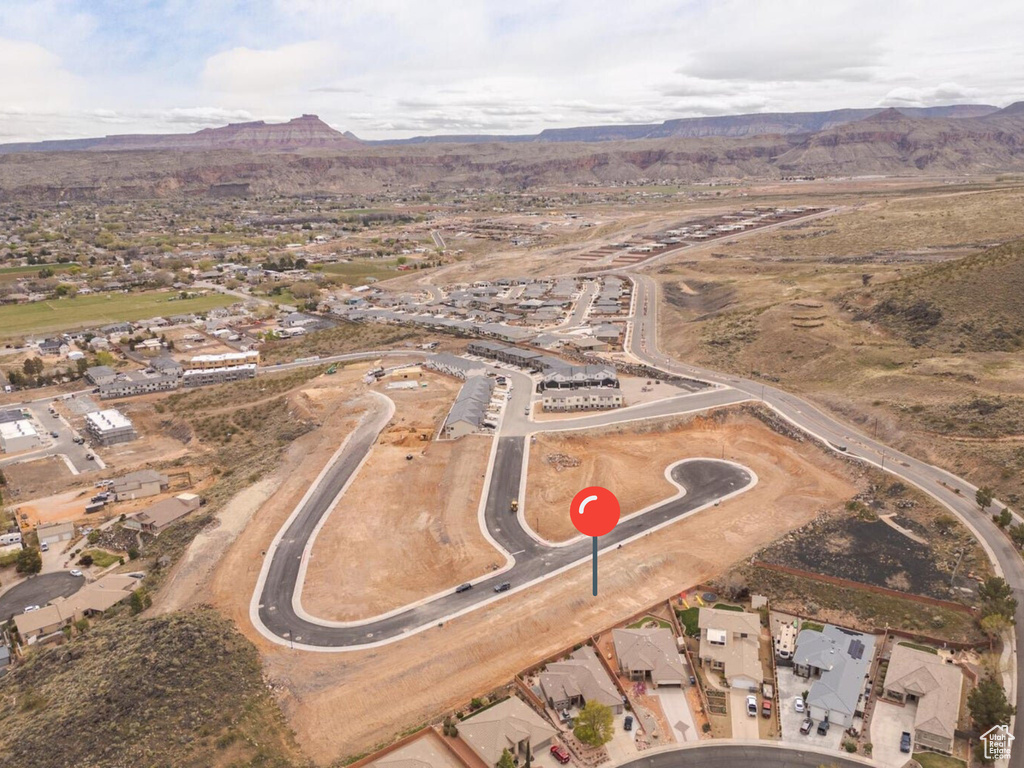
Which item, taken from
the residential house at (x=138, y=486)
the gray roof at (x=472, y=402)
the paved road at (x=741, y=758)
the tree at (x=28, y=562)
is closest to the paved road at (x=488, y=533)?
the gray roof at (x=472, y=402)

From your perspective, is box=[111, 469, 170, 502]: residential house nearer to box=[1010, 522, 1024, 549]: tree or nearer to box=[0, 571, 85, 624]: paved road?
box=[0, 571, 85, 624]: paved road

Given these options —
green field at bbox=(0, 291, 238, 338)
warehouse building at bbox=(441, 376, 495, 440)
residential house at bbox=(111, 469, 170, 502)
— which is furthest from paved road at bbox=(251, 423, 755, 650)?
green field at bbox=(0, 291, 238, 338)

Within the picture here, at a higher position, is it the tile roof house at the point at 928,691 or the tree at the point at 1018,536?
the tree at the point at 1018,536

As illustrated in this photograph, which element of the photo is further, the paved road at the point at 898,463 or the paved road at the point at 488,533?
the paved road at the point at 898,463

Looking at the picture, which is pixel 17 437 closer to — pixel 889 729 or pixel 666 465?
pixel 666 465

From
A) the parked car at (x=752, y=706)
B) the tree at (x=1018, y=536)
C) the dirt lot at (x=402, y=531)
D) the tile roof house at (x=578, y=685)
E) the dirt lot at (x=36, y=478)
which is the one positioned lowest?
the dirt lot at (x=36, y=478)

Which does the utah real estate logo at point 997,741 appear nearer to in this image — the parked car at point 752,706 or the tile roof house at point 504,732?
the parked car at point 752,706
